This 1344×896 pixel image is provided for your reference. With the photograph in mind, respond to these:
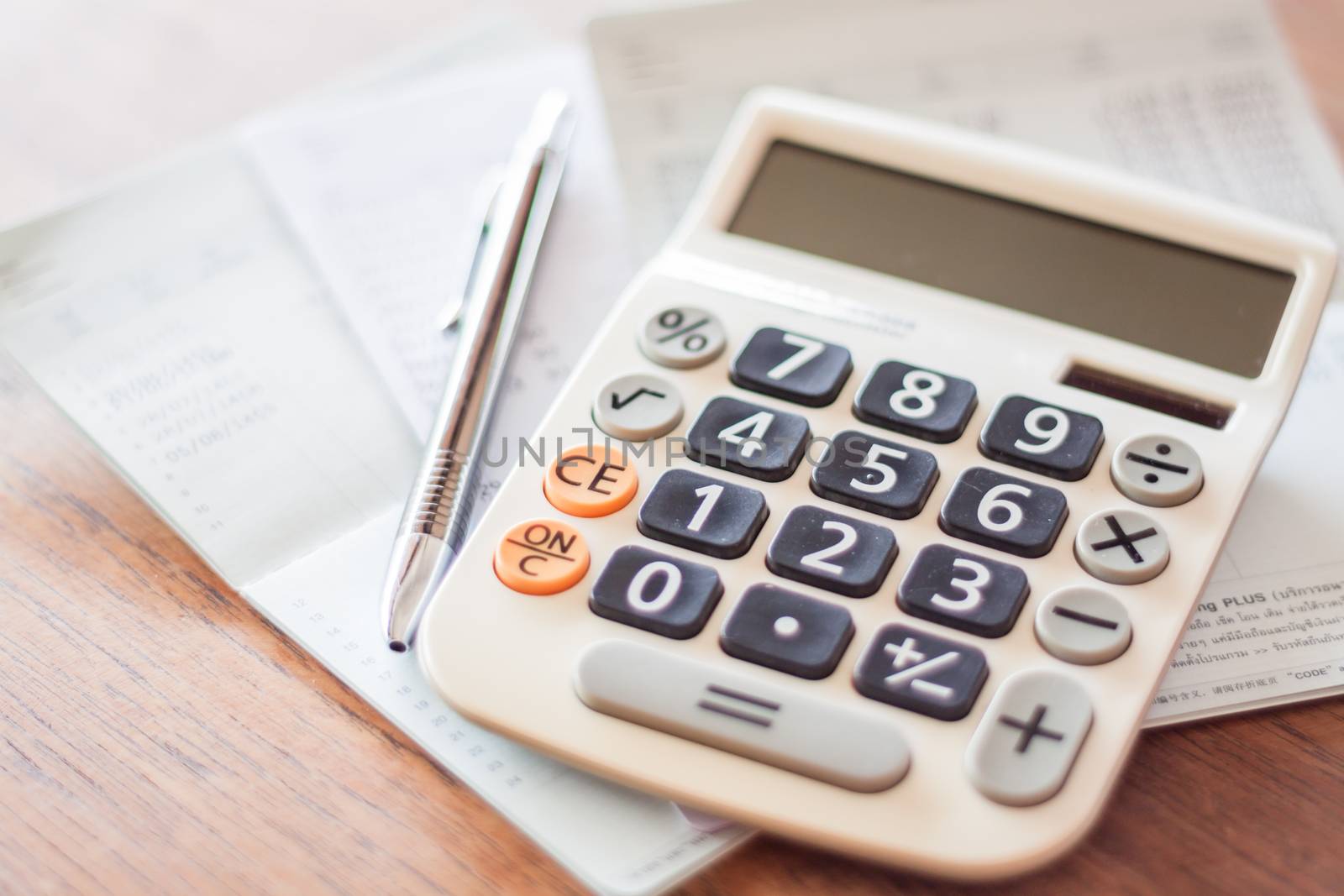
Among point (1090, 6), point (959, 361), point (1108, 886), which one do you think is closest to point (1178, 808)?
point (1108, 886)

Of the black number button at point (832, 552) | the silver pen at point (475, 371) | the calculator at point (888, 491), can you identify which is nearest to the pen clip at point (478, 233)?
the silver pen at point (475, 371)

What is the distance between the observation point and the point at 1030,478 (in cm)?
44

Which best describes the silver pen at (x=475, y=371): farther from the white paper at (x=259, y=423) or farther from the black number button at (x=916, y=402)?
the black number button at (x=916, y=402)

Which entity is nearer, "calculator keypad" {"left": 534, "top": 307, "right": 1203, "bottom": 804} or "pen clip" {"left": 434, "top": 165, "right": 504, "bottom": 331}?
"calculator keypad" {"left": 534, "top": 307, "right": 1203, "bottom": 804}

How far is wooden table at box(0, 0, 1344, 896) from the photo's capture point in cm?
38

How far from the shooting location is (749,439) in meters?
0.45

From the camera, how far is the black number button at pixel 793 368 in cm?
46

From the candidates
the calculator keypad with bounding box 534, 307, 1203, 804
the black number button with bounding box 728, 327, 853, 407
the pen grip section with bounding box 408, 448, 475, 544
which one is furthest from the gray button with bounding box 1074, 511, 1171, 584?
the pen grip section with bounding box 408, 448, 475, 544

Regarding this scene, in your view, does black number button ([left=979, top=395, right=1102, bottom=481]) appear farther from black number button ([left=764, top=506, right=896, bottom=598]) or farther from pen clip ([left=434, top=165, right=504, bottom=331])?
pen clip ([left=434, top=165, right=504, bottom=331])

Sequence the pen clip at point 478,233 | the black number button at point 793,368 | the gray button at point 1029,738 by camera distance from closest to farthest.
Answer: the gray button at point 1029,738, the black number button at point 793,368, the pen clip at point 478,233

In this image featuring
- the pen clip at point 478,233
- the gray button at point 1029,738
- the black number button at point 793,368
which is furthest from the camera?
the pen clip at point 478,233

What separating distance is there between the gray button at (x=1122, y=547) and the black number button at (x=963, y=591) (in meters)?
0.02

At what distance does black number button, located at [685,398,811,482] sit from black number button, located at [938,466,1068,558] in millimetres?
56

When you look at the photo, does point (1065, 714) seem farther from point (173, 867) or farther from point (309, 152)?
point (309, 152)
